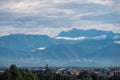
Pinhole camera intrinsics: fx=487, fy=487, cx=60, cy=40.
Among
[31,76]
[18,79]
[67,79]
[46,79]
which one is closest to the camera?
[18,79]

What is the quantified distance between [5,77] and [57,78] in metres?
26.4

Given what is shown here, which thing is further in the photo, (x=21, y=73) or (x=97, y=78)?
(x=97, y=78)

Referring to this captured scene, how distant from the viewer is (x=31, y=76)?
9625 centimetres

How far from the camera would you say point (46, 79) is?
4336 inches

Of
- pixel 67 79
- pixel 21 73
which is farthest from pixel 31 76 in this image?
pixel 67 79

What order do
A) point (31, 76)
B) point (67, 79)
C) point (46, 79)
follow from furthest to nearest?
point (67, 79) < point (46, 79) < point (31, 76)

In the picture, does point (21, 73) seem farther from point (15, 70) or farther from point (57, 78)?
point (57, 78)

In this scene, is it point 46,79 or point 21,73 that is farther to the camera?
point 46,79

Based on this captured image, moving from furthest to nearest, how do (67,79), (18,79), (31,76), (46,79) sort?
(67,79) < (46,79) < (31,76) < (18,79)

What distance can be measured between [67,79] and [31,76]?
77.2ft

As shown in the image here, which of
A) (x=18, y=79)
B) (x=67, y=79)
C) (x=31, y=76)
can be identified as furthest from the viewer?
(x=67, y=79)

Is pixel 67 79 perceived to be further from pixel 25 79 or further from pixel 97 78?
pixel 25 79

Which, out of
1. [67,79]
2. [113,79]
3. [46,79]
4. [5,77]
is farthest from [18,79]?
[113,79]

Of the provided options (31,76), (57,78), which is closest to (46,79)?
(57,78)
